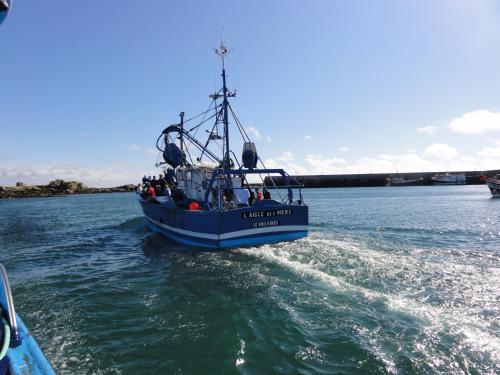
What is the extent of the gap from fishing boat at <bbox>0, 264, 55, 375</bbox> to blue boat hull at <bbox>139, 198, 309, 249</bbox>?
9.84 metres

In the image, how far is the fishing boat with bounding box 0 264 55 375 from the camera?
2.95 metres

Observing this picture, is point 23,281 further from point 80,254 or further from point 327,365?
point 327,365

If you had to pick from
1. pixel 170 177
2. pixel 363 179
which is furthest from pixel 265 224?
pixel 363 179

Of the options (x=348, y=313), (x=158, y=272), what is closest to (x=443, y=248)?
(x=348, y=313)

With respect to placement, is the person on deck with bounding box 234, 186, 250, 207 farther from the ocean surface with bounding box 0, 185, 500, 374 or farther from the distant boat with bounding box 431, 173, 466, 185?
the distant boat with bounding box 431, 173, 466, 185

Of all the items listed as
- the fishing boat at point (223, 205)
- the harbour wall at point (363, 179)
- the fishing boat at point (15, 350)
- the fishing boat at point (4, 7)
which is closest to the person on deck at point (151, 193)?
the fishing boat at point (223, 205)

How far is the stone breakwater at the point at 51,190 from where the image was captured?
329 ft

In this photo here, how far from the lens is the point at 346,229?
A: 19812 millimetres

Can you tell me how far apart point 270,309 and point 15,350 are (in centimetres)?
500

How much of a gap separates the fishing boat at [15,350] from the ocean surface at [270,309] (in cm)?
209

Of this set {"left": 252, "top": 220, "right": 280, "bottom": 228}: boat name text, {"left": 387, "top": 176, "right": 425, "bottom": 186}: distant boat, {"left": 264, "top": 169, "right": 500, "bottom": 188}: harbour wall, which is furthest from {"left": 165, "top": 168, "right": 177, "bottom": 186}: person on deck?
{"left": 387, "top": 176, "right": 425, "bottom": 186}: distant boat

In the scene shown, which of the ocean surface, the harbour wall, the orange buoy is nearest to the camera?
the ocean surface

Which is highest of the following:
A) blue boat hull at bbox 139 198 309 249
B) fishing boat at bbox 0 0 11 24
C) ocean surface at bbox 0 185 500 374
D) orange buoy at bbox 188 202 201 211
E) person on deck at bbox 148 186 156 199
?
fishing boat at bbox 0 0 11 24

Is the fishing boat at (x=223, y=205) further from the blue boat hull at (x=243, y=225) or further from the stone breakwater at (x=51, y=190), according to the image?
the stone breakwater at (x=51, y=190)
